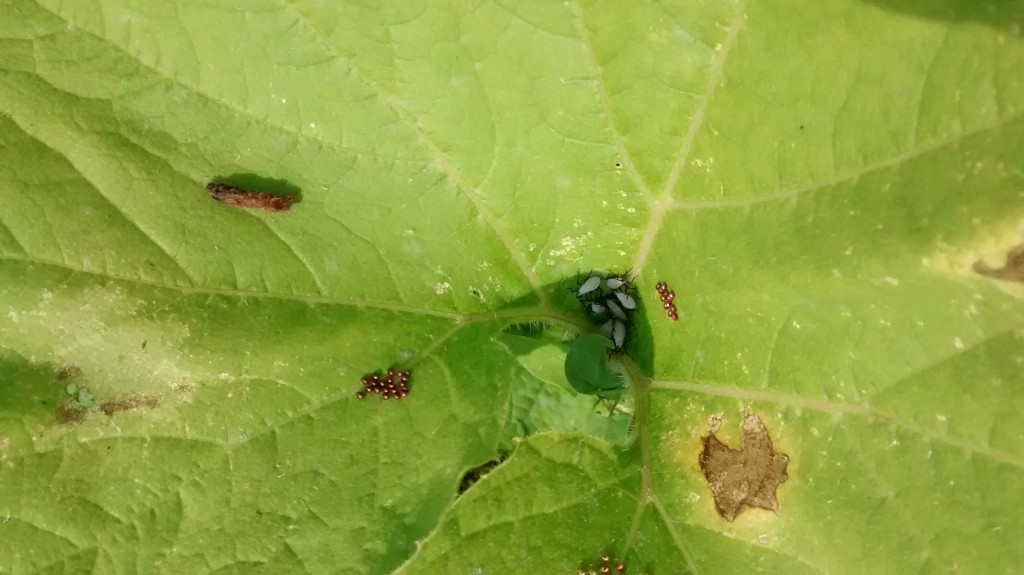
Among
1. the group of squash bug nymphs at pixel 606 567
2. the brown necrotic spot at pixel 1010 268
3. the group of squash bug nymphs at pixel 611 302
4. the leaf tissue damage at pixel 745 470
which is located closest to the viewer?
the brown necrotic spot at pixel 1010 268

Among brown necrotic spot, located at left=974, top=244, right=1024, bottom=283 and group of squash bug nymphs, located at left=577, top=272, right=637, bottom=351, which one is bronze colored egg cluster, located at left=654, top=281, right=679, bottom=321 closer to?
group of squash bug nymphs, located at left=577, top=272, right=637, bottom=351

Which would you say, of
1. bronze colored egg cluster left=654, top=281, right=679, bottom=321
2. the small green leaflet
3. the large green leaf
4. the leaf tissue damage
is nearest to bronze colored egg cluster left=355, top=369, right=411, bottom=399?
the large green leaf

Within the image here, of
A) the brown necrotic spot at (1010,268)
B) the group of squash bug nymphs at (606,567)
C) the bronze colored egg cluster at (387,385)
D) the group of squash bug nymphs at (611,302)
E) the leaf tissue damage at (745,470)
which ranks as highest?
the brown necrotic spot at (1010,268)

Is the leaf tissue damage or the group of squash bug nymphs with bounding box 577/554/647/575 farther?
the group of squash bug nymphs with bounding box 577/554/647/575

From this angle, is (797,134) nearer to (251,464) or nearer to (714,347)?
(714,347)

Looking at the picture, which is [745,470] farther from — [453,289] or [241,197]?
[241,197]

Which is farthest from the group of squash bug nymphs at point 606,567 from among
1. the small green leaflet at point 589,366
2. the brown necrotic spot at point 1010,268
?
the brown necrotic spot at point 1010,268

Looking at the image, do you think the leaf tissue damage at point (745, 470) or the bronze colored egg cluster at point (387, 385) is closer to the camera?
the leaf tissue damage at point (745, 470)

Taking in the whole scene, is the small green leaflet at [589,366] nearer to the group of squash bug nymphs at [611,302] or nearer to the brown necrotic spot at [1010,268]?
the group of squash bug nymphs at [611,302]

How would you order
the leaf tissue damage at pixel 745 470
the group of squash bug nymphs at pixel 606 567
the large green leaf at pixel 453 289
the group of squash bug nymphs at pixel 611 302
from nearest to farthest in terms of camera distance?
the large green leaf at pixel 453 289, the leaf tissue damage at pixel 745 470, the group of squash bug nymphs at pixel 606 567, the group of squash bug nymphs at pixel 611 302
